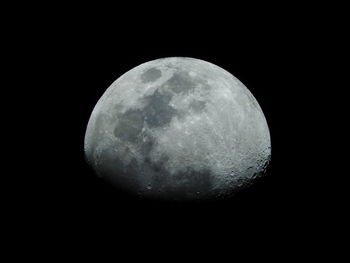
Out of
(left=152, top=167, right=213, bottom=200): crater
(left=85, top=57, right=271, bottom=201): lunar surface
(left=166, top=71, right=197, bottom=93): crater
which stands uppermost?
(left=166, top=71, right=197, bottom=93): crater

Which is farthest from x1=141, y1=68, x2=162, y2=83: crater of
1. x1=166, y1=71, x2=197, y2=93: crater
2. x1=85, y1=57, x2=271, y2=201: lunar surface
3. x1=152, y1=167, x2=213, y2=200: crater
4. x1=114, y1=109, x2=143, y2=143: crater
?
x1=152, y1=167, x2=213, y2=200: crater

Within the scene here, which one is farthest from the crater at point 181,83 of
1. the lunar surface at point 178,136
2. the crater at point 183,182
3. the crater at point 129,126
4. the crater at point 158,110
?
the crater at point 183,182

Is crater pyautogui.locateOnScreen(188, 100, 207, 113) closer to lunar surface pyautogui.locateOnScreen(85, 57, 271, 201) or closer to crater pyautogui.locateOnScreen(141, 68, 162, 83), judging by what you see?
lunar surface pyautogui.locateOnScreen(85, 57, 271, 201)

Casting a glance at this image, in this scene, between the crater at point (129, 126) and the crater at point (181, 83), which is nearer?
the crater at point (129, 126)

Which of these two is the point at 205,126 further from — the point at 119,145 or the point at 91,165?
the point at 91,165

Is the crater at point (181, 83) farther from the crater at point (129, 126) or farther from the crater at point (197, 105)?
the crater at point (129, 126)

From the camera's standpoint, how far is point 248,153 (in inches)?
193

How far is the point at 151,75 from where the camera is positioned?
201 inches

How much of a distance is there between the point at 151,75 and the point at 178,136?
32.0 inches

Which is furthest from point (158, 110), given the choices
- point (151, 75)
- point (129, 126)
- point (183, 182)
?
point (183, 182)

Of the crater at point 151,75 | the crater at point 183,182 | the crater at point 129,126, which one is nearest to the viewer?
the crater at point 183,182

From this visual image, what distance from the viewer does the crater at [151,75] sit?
5.07 metres

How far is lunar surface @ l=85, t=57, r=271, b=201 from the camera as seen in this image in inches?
184

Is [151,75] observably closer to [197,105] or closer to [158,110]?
[158,110]
